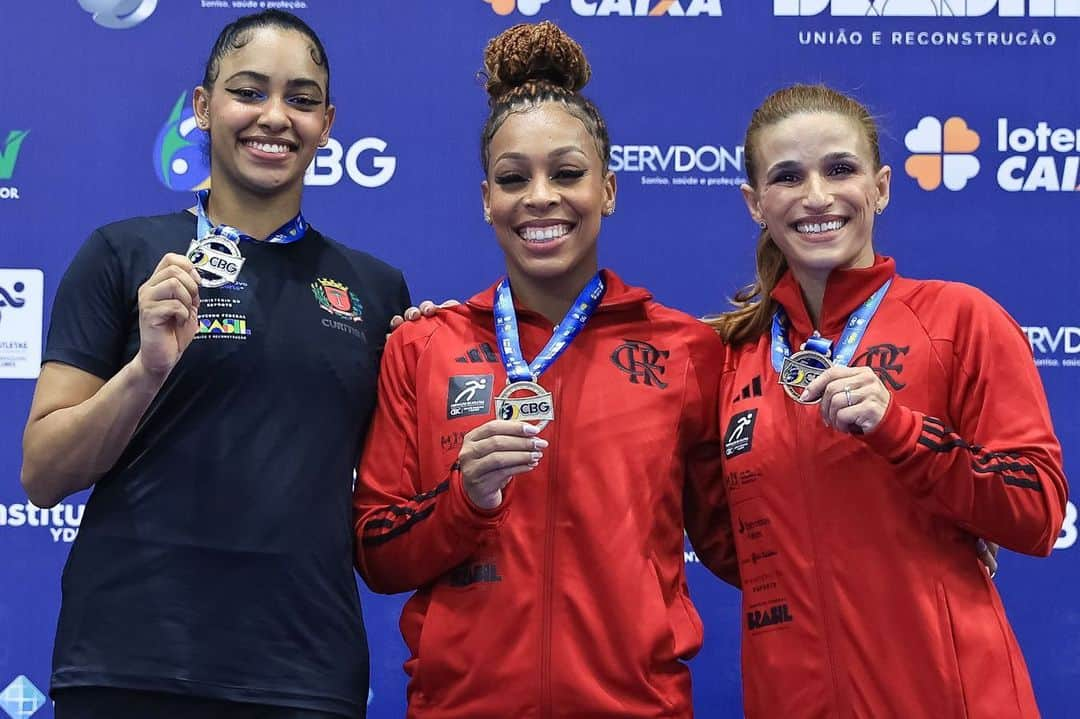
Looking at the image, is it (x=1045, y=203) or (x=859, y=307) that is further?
(x=1045, y=203)

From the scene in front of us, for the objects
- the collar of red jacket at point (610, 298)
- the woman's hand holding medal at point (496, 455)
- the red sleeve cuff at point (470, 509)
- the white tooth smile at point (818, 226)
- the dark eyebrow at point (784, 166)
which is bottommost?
the red sleeve cuff at point (470, 509)

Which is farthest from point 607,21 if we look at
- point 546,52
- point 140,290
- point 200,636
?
point 200,636

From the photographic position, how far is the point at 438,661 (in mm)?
2059

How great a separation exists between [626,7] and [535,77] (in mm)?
1257

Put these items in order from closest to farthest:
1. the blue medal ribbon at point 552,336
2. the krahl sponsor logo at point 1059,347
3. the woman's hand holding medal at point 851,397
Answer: the woman's hand holding medal at point 851,397 < the blue medal ribbon at point 552,336 < the krahl sponsor logo at point 1059,347

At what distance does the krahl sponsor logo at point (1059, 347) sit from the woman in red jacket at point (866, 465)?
1.37 meters

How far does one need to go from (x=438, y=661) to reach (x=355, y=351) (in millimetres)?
581

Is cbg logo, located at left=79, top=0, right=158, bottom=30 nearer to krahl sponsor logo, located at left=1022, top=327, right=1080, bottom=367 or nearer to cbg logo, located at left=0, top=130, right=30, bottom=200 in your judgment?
cbg logo, located at left=0, top=130, right=30, bottom=200

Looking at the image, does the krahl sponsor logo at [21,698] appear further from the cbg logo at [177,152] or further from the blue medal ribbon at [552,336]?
the blue medal ribbon at [552,336]

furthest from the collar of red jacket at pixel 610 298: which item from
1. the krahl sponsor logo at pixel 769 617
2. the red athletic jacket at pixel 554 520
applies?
the krahl sponsor logo at pixel 769 617

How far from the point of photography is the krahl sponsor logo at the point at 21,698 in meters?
3.45

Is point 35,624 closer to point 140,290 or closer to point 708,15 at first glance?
point 140,290

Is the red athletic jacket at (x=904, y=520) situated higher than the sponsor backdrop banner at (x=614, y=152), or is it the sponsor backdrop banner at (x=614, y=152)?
the sponsor backdrop banner at (x=614, y=152)

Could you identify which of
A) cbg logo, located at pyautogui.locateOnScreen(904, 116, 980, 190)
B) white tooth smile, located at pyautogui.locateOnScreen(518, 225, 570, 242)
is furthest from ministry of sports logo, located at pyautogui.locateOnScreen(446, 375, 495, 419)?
cbg logo, located at pyautogui.locateOnScreen(904, 116, 980, 190)
